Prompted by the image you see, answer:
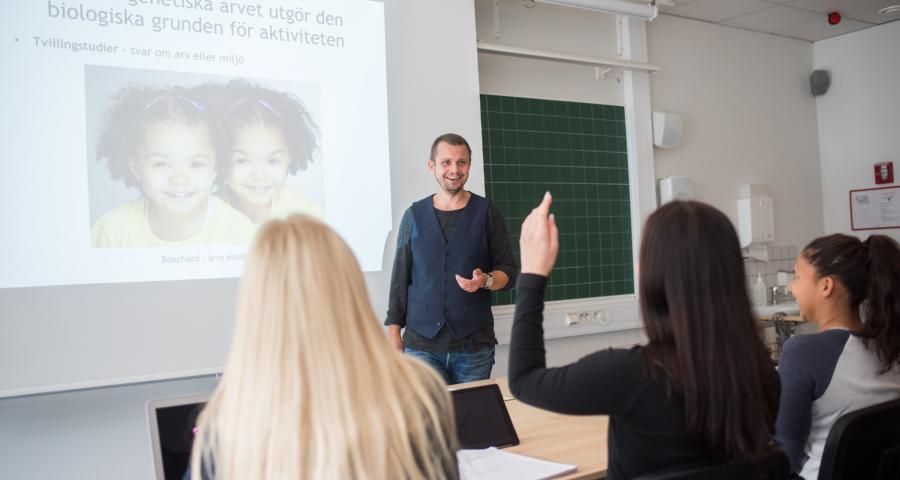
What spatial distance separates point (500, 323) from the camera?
13.2ft

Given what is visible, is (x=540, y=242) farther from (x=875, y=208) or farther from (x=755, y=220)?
(x=875, y=208)

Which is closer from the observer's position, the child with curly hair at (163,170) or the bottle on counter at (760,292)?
the child with curly hair at (163,170)

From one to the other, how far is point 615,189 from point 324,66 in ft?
7.32

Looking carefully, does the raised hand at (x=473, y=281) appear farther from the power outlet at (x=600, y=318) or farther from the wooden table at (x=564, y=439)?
the power outlet at (x=600, y=318)

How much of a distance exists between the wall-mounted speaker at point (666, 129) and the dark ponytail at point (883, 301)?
10.1 feet

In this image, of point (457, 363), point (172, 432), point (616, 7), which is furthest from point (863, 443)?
point (616, 7)

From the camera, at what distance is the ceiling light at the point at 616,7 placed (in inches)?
165

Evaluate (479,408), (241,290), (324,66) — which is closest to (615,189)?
(324,66)

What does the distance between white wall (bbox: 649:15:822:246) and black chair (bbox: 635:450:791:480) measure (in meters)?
3.95

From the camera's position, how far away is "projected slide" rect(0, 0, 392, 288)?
2756mm

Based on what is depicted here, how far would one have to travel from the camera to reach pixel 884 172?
214 inches

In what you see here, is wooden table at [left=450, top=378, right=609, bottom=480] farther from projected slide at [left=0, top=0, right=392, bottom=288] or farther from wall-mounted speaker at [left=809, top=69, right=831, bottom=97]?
wall-mounted speaker at [left=809, top=69, right=831, bottom=97]

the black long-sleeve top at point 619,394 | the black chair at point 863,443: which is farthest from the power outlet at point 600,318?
the black long-sleeve top at point 619,394

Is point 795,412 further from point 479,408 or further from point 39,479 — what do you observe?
point 39,479
